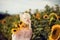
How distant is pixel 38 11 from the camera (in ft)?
5.19

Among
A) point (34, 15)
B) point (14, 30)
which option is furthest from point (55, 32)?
point (14, 30)

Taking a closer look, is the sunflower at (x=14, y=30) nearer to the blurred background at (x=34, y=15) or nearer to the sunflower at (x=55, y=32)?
the blurred background at (x=34, y=15)

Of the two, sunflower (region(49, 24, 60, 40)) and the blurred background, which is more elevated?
the blurred background

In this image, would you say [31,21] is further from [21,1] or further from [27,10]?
[21,1]

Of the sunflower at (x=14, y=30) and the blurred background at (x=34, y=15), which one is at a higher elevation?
the blurred background at (x=34, y=15)

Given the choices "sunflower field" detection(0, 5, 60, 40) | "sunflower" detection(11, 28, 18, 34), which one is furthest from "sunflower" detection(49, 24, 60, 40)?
"sunflower" detection(11, 28, 18, 34)

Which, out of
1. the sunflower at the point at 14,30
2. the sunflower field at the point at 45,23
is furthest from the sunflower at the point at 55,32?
the sunflower at the point at 14,30

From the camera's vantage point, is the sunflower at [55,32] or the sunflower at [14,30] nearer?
the sunflower at [55,32]

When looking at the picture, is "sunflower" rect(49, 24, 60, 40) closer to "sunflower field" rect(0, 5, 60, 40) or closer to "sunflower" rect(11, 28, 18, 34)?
"sunflower field" rect(0, 5, 60, 40)

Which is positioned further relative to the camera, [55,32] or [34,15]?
[34,15]

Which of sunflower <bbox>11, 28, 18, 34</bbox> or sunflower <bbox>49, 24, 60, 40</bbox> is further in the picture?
sunflower <bbox>11, 28, 18, 34</bbox>

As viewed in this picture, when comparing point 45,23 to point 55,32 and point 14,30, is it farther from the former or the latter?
point 14,30

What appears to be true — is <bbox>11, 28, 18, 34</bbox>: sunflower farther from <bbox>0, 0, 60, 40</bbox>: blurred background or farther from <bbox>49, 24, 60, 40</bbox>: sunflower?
<bbox>49, 24, 60, 40</bbox>: sunflower

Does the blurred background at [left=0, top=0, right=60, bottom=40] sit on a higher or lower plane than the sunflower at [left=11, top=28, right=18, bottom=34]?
higher
